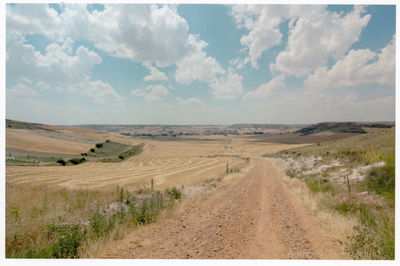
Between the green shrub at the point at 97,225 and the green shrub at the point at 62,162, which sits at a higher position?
the green shrub at the point at 97,225

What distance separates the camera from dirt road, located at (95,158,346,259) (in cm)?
417

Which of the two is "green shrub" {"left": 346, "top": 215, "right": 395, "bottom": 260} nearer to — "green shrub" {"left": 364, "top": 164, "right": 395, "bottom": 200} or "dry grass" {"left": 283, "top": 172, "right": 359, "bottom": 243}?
"dry grass" {"left": 283, "top": 172, "right": 359, "bottom": 243}

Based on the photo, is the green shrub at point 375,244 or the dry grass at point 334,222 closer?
the green shrub at point 375,244

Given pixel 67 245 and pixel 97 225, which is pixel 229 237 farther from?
pixel 67 245


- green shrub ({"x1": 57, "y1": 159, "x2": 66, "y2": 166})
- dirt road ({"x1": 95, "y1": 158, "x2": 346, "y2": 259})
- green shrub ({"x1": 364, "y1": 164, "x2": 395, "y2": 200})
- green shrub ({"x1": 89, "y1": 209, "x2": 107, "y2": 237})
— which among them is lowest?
green shrub ({"x1": 57, "y1": 159, "x2": 66, "y2": 166})

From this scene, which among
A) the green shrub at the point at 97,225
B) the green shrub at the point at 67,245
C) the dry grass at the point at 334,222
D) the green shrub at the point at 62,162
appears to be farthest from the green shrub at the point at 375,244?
the green shrub at the point at 62,162

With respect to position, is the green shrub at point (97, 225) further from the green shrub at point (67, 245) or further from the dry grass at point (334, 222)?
the dry grass at point (334, 222)

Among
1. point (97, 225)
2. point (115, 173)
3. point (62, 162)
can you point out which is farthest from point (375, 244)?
point (62, 162)

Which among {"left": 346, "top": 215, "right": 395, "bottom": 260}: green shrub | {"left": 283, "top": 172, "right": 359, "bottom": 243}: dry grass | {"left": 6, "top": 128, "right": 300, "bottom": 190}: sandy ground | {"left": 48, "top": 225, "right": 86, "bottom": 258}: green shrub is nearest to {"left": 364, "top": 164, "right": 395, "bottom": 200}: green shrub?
{"left": 283, "top": 172, "right": 359, "bottom": 243}: dry grass

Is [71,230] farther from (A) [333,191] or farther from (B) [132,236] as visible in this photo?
(A) [333,191]

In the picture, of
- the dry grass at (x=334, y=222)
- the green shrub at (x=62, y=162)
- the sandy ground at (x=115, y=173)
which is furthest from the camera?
the green shrub at (x=62, y=162)

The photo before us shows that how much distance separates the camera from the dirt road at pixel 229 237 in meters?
4.17

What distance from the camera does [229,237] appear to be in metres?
4.88
